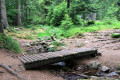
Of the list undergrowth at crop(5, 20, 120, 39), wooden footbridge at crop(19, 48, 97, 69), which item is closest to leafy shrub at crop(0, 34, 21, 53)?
wooden footbridge at crop(19, 48, 97, 69)

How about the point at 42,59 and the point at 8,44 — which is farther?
the point at 8,44

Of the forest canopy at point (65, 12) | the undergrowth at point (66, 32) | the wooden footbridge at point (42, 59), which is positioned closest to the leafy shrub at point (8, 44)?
the wooden footbridge at point (42, 59)

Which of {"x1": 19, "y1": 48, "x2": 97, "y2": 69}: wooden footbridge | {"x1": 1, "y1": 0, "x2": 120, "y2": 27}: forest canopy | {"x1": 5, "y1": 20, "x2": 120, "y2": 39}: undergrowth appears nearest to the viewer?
{"x1": 19, "y1": 48, "x2": 97, "y2": 69}: wooden footbridge

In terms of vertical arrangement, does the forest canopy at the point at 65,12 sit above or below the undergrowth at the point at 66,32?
above

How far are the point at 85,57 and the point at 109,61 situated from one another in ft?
4.33

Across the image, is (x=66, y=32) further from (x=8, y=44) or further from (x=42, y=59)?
(x=42, y=59)

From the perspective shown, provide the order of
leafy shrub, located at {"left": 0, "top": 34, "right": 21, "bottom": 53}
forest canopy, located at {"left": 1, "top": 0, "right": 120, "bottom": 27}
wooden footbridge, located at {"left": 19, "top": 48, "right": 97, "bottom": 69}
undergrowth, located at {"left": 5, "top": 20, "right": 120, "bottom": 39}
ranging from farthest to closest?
forest canopy, located at {"left": 1, "top": 0, "right": 120, "bottom": 27} < undergrowth, located at {"left": 5, "top": 20, "right": 120, "bottom": 39} < leafy shrub, located at {"left": 0, "top": 34, "right": 21, "bottom": 53} < wooden footbridge, located at {"left": 19, "top": 48, "right": 97, "bottom": 69}

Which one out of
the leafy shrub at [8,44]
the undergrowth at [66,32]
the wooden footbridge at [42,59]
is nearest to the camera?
the wooden footbridge at [42,59]

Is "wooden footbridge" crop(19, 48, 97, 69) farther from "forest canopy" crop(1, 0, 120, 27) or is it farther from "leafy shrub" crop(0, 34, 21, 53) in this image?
"forest canopy" crop(1, 0, 120, 27)

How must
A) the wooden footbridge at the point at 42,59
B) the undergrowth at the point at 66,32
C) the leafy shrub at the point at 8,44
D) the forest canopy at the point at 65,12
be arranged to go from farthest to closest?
the forest canopy at the point at 65,12 < the undergrowth at the point at 66,32 < the leafy shrub at the point at 8,44 < the wooden footbridge at the point at 42,59

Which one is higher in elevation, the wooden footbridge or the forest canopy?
the forest canopy

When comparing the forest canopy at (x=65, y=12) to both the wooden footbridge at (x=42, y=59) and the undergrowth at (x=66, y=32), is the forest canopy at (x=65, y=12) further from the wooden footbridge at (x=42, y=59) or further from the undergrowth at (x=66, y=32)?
the wooden footbridge at (x=42, y=59)

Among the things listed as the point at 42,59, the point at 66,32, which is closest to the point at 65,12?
the point at 66,32

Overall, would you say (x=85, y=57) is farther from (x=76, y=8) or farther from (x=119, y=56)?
(x=76, y=8)
